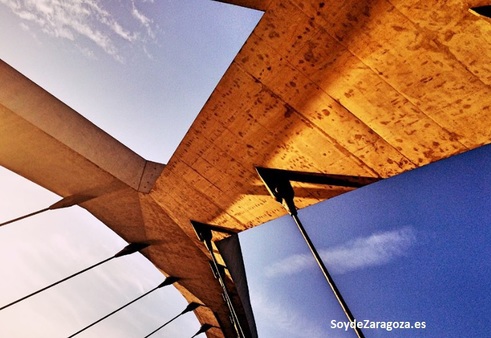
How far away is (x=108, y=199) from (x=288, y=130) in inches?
159

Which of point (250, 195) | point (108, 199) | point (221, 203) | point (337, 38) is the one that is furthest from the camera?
point (108, 199)

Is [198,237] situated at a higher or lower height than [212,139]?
lower

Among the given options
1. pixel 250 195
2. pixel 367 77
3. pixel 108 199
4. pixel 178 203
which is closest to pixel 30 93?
pixel 108 199

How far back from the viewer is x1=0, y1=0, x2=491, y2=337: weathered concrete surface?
7.82ft

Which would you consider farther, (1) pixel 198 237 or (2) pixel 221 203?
(1) pixel 198 237

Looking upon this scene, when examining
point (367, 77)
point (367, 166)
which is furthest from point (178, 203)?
point (367, 77)

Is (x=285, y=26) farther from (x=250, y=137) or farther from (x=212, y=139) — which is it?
(x=212, y=139)

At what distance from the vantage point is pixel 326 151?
11.5ft

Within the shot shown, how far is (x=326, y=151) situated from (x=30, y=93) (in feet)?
13.7

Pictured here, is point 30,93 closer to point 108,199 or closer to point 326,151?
point 108,199

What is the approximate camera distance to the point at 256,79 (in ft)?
10.0

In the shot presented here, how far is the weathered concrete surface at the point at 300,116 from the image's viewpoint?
238 cm

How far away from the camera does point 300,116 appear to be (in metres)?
3.26

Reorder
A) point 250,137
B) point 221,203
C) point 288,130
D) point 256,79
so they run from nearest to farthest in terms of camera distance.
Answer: point 256,79 → point 288,130 → point 250,137 → point 221,203
